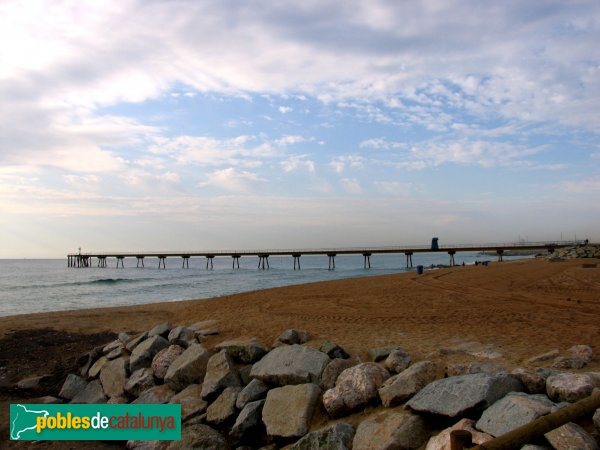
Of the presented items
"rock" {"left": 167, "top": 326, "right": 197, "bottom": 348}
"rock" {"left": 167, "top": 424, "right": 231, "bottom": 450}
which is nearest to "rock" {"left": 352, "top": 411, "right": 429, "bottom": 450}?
"rock" {"left": 167, "top": 424, "right": 231, "bottom": 450}

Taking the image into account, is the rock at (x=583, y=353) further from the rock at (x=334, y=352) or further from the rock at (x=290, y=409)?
the rock at (x=290, y=409)

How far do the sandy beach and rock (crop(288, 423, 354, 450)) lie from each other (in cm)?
227

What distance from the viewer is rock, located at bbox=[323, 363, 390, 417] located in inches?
242

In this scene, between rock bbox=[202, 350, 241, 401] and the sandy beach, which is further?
the sandy beach

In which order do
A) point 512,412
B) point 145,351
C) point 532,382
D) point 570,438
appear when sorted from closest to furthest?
point 570,438
point 512,412
point 532,382
point 145,351

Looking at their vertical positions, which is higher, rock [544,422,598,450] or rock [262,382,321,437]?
rock [544,422,598,450]

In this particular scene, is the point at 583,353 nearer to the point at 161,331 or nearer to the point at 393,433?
the point at 393,433

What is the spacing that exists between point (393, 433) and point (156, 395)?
5.12 metres

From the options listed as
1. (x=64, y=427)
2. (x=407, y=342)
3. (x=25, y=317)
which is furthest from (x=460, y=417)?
(x=25, y=317)

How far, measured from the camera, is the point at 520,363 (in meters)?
6.85

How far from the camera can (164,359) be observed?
926cm

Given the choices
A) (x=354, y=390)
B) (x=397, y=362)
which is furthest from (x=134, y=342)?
(x=397, y=362)

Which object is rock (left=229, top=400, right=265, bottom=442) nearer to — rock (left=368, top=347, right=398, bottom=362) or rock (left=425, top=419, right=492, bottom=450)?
rock (left=368, top=347, right=398, bottom=362)

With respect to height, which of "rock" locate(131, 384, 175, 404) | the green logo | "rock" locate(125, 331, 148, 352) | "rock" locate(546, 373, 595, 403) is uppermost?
"rock" locate(546, 373, 595, 403)
